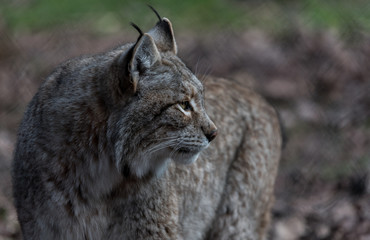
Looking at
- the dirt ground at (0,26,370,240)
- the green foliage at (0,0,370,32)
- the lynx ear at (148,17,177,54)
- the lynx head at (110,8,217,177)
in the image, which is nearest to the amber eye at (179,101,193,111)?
the lynx head at (110,8,217,177)

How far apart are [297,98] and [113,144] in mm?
5179

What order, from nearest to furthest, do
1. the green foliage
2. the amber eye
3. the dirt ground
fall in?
1. the amber eye
2. the dirt ground
3. the green foliage

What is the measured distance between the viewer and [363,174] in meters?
6.28

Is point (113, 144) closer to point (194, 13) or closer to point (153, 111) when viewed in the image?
point (153, 111)

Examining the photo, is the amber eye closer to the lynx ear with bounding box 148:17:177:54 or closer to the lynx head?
the lynx head

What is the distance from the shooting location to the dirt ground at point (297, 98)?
5879 millimetres

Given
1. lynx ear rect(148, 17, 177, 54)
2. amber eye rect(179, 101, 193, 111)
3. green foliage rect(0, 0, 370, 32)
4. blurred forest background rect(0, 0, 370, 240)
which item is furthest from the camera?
green foliage rect(0, 0, 370, 32)

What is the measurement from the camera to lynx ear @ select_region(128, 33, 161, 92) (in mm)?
3197

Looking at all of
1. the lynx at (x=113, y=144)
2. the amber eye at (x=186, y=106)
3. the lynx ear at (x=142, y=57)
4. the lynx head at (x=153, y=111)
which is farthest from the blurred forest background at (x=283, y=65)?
the lynx ear at (x=142, y=57)

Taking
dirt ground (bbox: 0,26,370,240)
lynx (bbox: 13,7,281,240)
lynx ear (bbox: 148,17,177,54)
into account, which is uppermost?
lynx ear (bbox: 148,17,177,54)

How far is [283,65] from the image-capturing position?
869cm

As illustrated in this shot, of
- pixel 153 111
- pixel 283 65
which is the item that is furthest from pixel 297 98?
pixel 153 111

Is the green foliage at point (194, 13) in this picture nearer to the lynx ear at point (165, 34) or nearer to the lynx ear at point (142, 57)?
the lynx ear at point (165, 34)

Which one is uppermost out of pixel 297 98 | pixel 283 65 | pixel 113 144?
pixel 113 144
